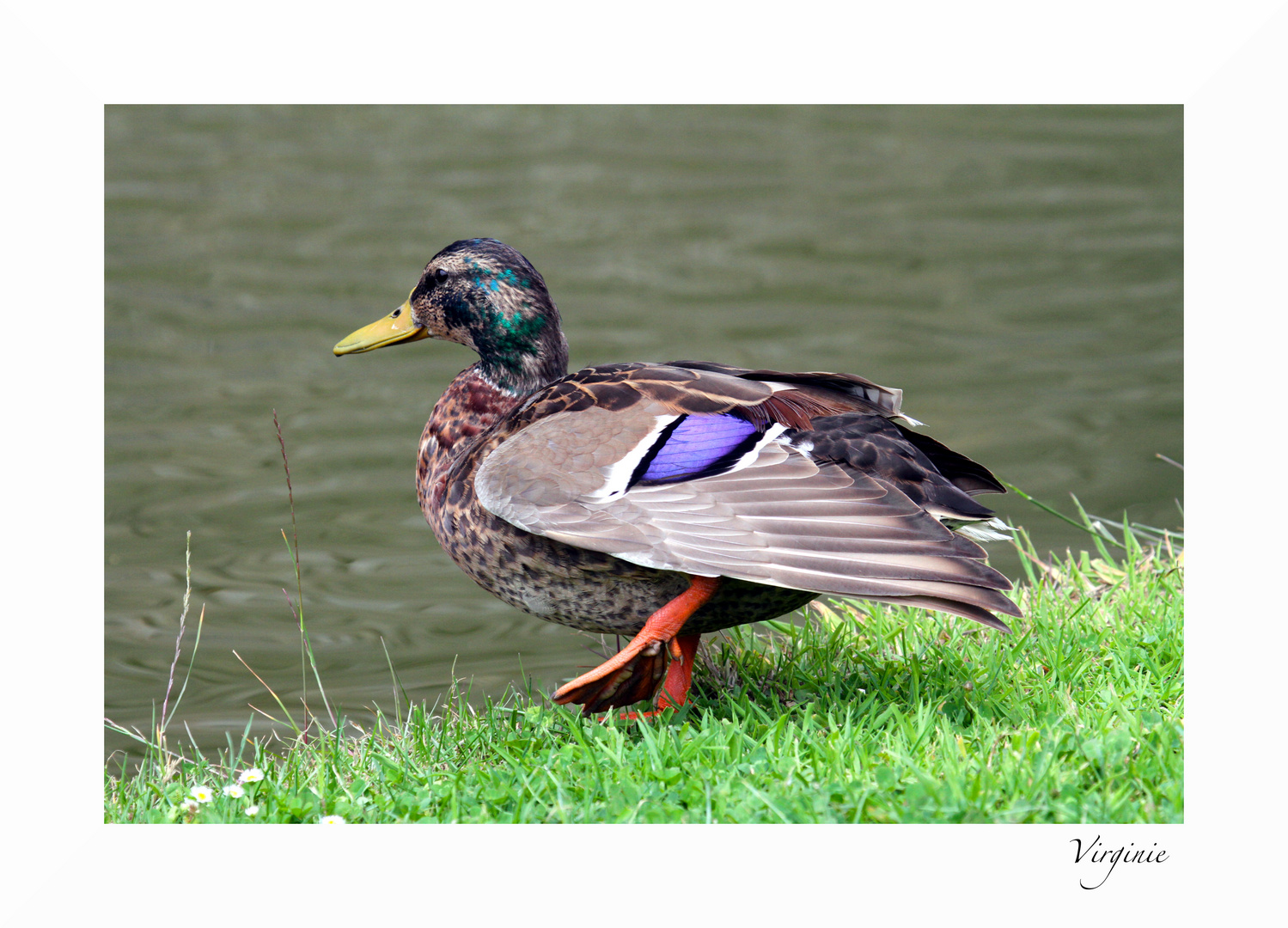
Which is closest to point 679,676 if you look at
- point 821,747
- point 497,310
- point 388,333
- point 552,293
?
point 821,747

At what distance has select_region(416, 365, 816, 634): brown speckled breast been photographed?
3.02 meters

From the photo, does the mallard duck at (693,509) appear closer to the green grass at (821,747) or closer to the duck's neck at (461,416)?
the duck's neck at (461,416)

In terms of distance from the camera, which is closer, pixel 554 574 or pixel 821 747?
pixel 821 747

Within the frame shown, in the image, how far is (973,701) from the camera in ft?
10.1

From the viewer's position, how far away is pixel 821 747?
9.06 ft

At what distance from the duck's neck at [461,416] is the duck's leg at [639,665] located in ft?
2.61

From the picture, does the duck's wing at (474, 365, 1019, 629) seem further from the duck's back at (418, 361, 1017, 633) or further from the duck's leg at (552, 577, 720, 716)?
the duck's leg at (552, 577, 720, 716)

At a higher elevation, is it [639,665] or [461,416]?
[461,416]

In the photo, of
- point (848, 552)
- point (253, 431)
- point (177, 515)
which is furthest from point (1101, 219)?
point (848, 552)

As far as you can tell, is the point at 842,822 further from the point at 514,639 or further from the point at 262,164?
the point at 262,164

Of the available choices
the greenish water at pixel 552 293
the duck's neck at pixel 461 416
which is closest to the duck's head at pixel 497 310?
the duck's neck at pixel 461 416

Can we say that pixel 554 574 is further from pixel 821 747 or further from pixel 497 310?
pixel 497 310

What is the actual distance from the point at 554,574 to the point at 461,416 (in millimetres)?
743

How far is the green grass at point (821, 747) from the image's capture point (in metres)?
2.51
